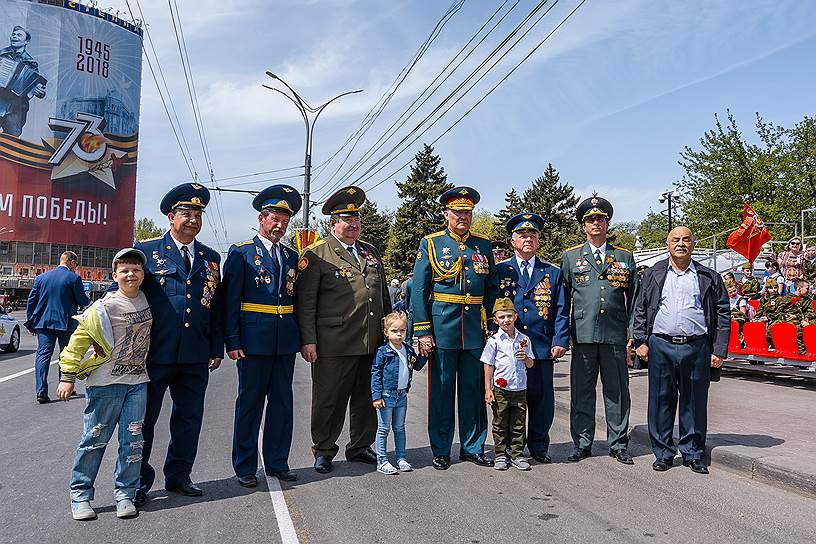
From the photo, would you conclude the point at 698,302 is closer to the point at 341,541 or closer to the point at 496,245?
the point at 341,541

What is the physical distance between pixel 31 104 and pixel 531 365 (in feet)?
Answer: 196

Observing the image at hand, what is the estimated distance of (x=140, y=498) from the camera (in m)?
4.77

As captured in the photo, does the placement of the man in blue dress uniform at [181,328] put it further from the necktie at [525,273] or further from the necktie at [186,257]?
the necktie at [525,273]

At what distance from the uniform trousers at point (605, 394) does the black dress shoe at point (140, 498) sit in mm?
3775

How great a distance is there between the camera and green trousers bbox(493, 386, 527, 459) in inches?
236

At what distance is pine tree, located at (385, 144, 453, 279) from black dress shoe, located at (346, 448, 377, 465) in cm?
4017

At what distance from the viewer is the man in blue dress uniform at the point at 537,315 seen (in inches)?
244

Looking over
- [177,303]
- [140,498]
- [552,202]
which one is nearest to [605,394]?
[177,303]

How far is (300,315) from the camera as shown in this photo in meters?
5.76

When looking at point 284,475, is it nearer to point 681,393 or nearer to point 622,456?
point 622,456

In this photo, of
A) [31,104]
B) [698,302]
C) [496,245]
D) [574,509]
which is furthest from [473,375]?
[31,104]

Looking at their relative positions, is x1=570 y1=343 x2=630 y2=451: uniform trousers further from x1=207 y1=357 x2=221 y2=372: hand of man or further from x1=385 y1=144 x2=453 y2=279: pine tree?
x1=385 y1=144 x2=453 y2=279: pine tree

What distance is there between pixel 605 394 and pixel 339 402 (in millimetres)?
2495

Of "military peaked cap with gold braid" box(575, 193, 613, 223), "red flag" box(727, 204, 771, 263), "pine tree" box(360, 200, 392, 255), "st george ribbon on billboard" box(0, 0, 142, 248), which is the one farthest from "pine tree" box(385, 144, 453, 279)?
"military peaked cap with gold braid" box(575, 193, 613, 223)
